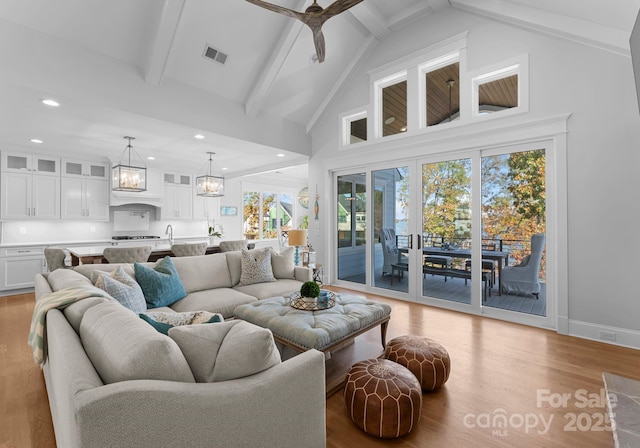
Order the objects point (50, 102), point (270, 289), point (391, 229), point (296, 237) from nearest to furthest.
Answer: point (50, 102)
point (270, 289)
point (391, 229)
point (296, 237)

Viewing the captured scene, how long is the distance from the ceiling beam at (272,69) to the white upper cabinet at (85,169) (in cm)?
396

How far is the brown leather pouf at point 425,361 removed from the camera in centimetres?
223

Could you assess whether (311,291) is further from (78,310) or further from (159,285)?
(78,310)

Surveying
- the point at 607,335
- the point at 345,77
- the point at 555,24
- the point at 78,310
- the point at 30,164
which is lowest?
the point at 607,335

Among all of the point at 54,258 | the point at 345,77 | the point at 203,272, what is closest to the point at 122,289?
the point at 203,272

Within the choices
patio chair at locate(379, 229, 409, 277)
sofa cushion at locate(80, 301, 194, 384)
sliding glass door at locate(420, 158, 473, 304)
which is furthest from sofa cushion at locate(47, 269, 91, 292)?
sliding glass door at locate(420, 158, 473, 304)

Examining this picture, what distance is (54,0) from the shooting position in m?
2.97

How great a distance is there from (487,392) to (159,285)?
305 cm

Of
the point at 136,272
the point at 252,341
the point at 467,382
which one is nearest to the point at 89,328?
the point at 252,341

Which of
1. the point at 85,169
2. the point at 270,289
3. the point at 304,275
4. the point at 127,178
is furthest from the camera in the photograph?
the point at 85,169

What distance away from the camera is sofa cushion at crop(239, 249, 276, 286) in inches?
154

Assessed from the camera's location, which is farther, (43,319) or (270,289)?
(270,289)

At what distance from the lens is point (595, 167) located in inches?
128

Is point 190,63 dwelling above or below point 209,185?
above
